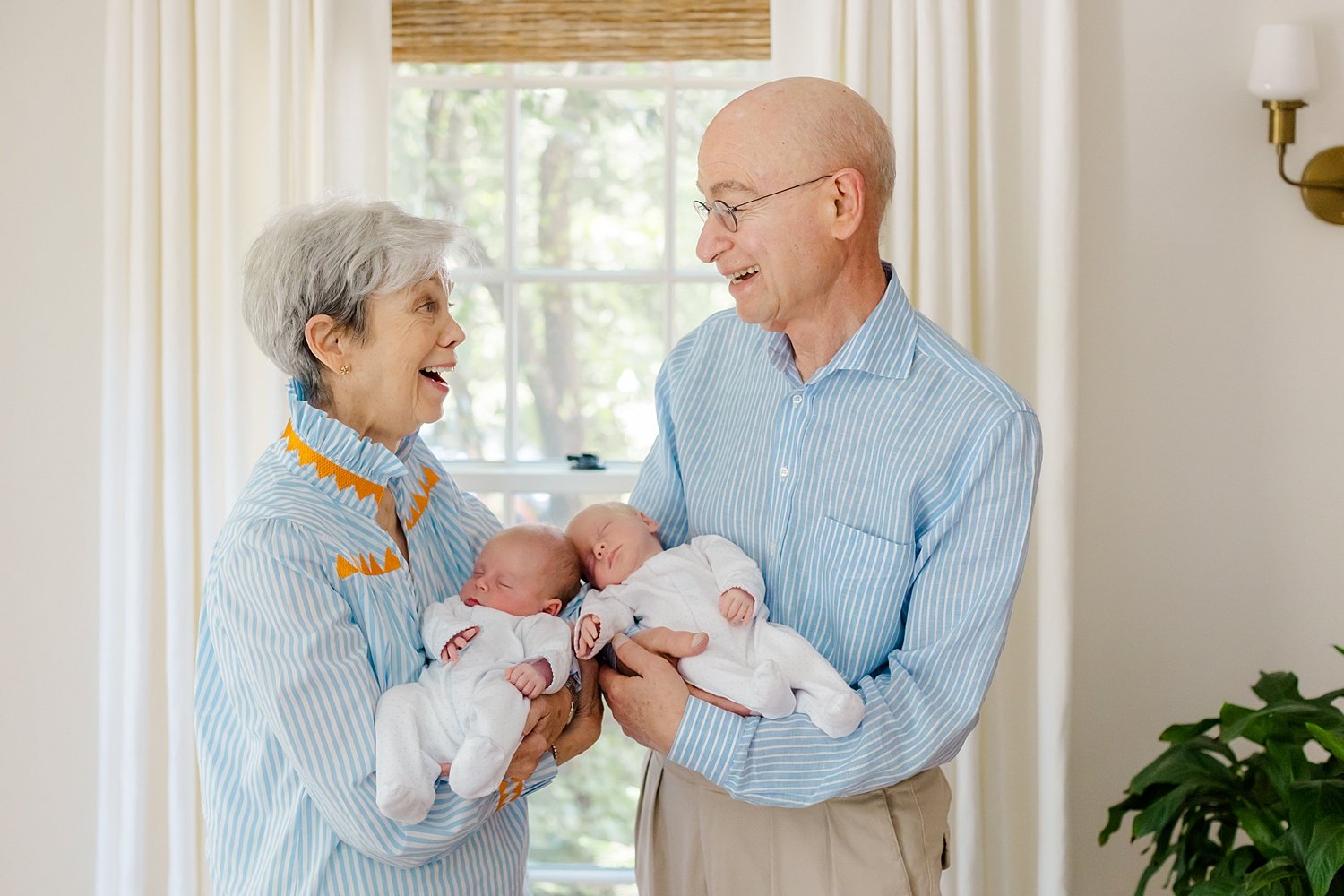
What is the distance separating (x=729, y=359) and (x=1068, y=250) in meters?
0.96

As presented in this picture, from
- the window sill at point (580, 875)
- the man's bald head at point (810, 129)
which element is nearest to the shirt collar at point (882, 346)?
the man's bald head at point (810, 129)

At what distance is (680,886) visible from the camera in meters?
1.84

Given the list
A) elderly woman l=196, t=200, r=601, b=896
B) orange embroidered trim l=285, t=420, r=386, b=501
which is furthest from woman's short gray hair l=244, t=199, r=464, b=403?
orange embroidered trim l=285, t=420, r=386, b=501

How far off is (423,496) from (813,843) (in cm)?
80

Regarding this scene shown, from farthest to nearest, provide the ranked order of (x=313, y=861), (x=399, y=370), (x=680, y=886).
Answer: (x=680, y=886) < (x=399, y=370) < (x=313, y=861)

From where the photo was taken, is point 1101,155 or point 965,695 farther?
point 1101,155

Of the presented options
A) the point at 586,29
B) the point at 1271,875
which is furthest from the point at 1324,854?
the point at 586,29

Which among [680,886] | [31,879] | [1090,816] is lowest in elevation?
[31,879]

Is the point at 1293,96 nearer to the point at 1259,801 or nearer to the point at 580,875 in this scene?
the point at 1259,801

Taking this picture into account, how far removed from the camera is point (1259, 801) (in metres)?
2.20

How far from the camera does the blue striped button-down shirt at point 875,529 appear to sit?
1.58 metres

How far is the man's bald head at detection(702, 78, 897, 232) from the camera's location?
166 centimetres

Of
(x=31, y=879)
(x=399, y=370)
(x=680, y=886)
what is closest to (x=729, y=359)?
(x=399, y=370)

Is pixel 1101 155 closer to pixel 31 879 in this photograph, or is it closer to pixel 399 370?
pixel 399 370
